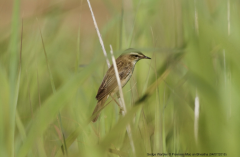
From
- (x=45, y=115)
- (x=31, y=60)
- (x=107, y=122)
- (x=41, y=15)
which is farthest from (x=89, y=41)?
(x=45, y=115)

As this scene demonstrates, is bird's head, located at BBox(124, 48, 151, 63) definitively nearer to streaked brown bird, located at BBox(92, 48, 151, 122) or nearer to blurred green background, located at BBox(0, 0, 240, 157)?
streaked brown bird, located at BBox(92, 48, 151, 122)

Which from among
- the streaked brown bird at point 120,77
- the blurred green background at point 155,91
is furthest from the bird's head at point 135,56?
the blurred green background at point 155,91

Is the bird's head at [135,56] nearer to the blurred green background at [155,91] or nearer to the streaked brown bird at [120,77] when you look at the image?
the streaked brown bird at [120,77]

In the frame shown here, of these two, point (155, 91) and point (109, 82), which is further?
point (109, 82)

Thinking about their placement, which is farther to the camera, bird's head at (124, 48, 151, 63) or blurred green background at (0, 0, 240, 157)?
bird's head at (124, 48, 151, 63)

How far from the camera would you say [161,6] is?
1.36 metres

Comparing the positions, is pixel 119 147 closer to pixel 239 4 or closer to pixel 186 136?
pixel 186 136

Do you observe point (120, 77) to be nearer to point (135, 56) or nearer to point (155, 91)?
point (135, 56)

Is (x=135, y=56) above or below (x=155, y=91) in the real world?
above

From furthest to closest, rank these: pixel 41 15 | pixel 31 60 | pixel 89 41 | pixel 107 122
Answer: pixel 89 41, pixel 41 15, pixel 31 60, pixel 107 122

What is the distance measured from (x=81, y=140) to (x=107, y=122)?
13 centimetres

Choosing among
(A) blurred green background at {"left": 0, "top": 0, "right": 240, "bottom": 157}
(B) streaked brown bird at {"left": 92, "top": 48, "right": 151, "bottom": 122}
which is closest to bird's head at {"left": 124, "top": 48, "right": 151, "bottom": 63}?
(B) streaked brown bird at {"left": 92, "top": 48, "right": 151, "bottom": 122}

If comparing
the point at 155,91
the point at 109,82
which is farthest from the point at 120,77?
the point at 155,91

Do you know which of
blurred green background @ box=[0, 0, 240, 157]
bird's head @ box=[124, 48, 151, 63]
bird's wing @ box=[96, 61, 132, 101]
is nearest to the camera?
blurred green background @ box=[0, 0, 240, 157]
